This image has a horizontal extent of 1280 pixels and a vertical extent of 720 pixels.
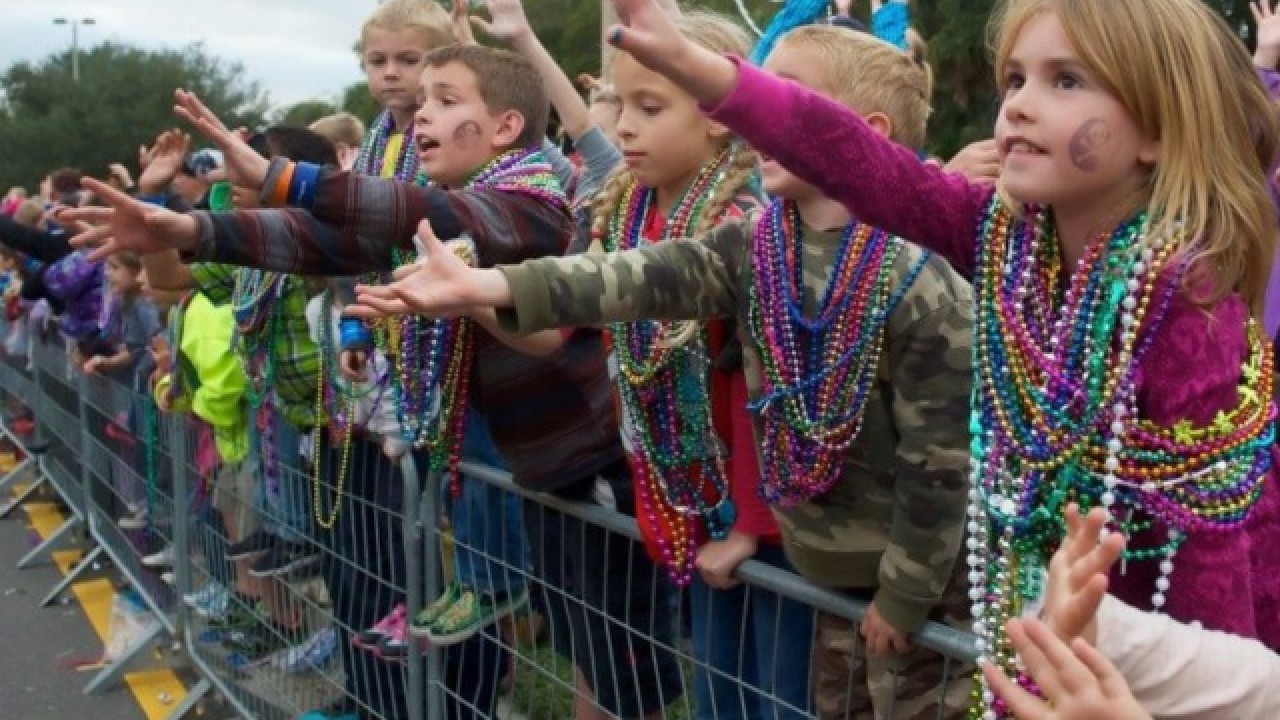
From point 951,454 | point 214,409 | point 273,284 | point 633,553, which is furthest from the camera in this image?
point 214,409

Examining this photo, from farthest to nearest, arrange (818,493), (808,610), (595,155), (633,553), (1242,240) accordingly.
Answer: (595,155) → (633,553) → (808,610) → (818,493) → (1242,240)

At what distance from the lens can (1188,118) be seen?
1.81m

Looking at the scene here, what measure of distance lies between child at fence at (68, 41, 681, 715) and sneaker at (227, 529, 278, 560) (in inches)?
53.3

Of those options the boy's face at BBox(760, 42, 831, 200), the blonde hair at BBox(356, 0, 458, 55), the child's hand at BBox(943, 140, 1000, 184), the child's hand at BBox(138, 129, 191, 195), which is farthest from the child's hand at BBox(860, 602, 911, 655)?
the child's hand at BBox(138, 129, 191, 195)

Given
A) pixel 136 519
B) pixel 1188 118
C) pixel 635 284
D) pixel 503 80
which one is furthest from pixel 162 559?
pixel 1188 118

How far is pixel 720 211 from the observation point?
274 centimetres

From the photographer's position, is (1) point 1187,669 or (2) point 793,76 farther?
(2) point 793,76

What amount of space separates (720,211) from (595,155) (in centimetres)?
119

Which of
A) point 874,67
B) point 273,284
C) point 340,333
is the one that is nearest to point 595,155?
point 340,333

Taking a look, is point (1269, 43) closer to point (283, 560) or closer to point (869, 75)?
point (869, 75)

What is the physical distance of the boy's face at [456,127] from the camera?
11.6 ft

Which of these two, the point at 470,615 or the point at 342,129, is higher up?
the point at 342,129

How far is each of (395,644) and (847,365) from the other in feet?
5.45

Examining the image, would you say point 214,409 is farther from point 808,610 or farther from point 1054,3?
point 1054,3
